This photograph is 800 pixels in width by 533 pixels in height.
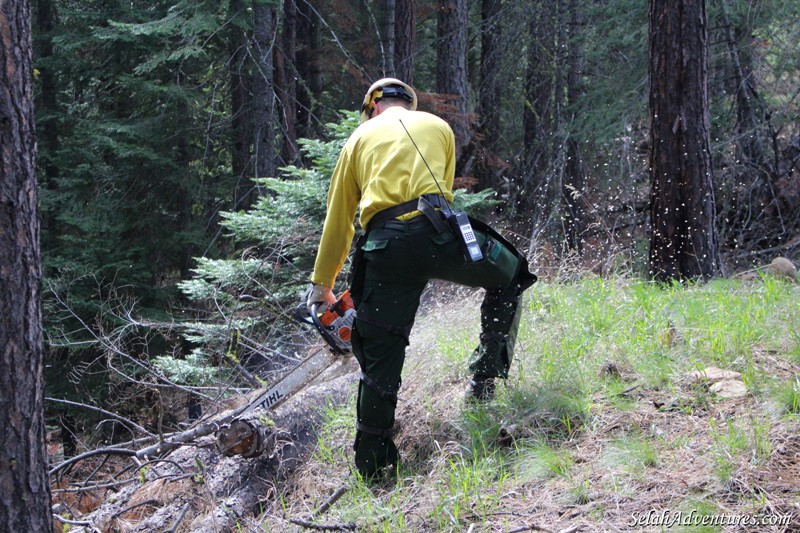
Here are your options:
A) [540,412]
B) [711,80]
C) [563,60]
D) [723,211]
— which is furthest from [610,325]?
[563,60]

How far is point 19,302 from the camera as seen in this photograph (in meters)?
2.78

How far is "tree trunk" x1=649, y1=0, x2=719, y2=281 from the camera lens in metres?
6.59

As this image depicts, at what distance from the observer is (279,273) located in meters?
7.35

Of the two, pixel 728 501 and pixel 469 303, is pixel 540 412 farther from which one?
pixel 469 303

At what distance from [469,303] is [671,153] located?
237 cm

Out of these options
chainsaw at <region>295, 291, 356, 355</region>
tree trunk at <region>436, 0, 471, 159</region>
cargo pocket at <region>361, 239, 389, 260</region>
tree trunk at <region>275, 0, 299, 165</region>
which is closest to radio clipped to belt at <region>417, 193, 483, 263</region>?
cargo pocket at <region>361, 239, 389, 260</region>

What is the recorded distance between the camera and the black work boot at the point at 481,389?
4297 mm

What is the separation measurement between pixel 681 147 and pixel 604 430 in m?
3.82

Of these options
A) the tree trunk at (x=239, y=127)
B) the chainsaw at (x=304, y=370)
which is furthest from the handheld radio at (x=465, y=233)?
the tree trunk at (x=239, y=127)

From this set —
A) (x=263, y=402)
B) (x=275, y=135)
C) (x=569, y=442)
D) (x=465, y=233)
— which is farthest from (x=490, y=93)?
(x=569, y=442)

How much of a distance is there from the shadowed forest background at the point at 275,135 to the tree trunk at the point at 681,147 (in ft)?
4.45

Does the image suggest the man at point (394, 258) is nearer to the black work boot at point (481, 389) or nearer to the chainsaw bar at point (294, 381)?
the black work boot at point (481, 389)

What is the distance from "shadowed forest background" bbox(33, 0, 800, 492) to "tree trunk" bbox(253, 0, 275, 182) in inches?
1.0

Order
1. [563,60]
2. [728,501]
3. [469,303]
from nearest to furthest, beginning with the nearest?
1. [728,501]
2. [469,303]
3. [563,60]
